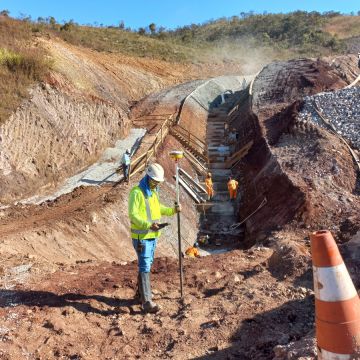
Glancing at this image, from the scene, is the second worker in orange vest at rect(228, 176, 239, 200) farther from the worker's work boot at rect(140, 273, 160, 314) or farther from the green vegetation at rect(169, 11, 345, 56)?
the green vegetation at rect(169, 11, 345, 56)

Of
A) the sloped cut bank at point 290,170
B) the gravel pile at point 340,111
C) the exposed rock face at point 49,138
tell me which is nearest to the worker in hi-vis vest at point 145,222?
the sloped cut bank at point 290,170

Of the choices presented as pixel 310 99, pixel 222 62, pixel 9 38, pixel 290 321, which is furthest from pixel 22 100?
pixel 222 62

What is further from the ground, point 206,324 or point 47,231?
point 47,231

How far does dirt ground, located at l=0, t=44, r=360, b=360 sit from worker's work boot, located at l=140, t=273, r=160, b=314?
0.36 feet

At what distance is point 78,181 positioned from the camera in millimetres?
15766

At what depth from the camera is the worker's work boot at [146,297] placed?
19.9ft

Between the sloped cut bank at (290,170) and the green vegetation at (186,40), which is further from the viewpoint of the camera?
the green vegetation at (186,40)

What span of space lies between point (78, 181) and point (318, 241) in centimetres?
1305

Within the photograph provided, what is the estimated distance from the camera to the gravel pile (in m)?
16.4

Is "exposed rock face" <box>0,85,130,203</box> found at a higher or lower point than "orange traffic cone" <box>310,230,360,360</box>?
higher

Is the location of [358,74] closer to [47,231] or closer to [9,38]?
[9,38]

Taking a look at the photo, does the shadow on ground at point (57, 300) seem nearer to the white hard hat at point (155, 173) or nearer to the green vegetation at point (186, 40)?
the white hard hat at point (155, 173)

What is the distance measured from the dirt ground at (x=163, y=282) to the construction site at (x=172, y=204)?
0.03m

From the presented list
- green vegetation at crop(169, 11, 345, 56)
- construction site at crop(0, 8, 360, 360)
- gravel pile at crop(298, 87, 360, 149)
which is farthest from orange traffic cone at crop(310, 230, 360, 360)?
green vegetation at crop(169, 11, 345, 56)
